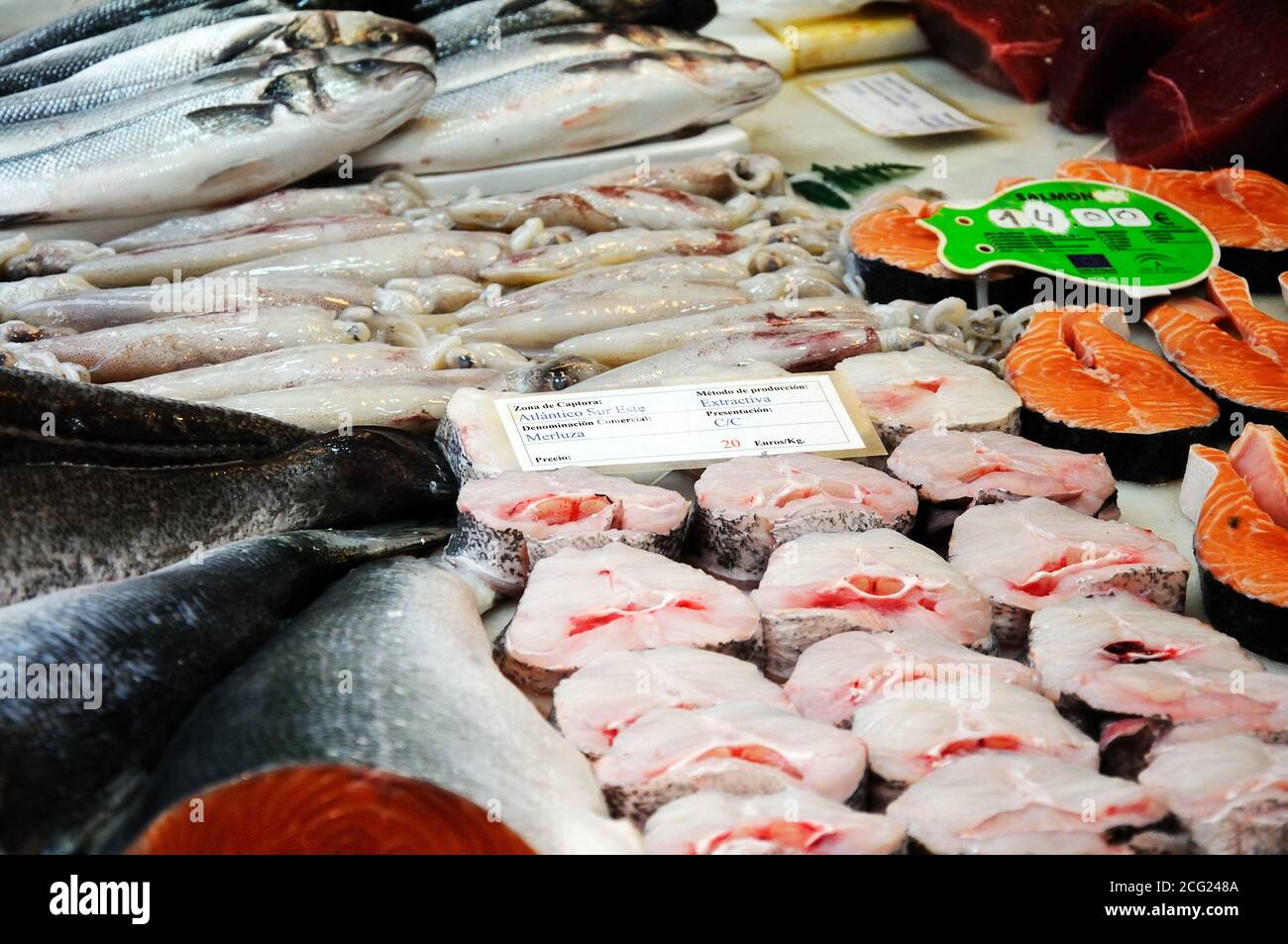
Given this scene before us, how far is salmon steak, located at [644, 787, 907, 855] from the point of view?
174 centimetres

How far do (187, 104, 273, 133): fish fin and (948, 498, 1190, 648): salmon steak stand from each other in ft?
8.65

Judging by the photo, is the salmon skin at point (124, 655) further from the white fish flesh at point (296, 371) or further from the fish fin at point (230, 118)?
the fish fin at point (230, 118)

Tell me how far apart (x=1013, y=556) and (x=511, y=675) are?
0.98m

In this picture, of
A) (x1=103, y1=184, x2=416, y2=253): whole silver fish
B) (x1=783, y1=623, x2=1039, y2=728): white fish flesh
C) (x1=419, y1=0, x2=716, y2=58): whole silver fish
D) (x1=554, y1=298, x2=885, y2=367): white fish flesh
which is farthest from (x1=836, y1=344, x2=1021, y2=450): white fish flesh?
(x1=419, y1=0, x2=716, y2=58): whole silver fish

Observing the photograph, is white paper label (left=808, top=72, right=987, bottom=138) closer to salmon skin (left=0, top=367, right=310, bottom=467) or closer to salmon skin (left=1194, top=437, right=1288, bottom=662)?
salmon skin (left=1194, top=437, right=1288, bottom=662)

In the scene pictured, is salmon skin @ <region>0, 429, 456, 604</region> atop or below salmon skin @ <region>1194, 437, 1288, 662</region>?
atop

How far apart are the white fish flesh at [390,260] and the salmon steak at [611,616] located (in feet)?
5.54

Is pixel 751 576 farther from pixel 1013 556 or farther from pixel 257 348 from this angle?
pixel 257 348

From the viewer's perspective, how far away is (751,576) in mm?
2635

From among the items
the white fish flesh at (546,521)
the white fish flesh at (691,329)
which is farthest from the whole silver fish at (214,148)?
the white fish flesh at (546,521)

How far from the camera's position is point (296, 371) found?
3227mm

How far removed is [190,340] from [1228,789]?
8.54 feet

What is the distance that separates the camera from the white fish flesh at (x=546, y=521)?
8.32ft
